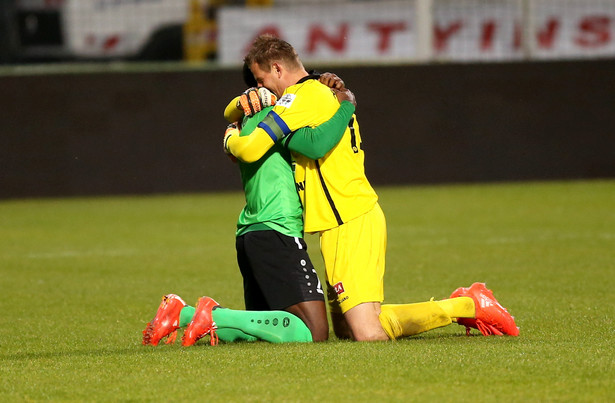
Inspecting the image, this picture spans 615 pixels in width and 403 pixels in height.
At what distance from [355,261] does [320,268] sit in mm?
3828

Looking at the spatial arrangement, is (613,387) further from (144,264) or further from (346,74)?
(346,74)

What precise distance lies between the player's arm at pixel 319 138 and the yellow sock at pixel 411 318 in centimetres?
90

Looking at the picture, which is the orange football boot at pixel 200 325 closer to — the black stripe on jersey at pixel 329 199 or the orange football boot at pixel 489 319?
the black stripe on jersey at pixel 329 199

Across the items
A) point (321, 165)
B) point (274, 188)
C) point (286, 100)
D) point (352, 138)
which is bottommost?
point (274, 188)

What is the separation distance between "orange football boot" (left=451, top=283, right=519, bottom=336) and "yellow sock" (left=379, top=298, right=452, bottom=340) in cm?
16

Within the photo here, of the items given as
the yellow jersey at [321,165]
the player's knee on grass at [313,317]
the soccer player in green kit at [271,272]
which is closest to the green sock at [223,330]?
the soccer player in green kit at [271,272]

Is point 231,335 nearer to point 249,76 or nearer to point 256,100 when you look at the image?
point 256,100

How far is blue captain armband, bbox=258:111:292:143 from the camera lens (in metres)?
5.75

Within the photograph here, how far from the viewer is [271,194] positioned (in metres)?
5.98

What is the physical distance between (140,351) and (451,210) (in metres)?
8.74

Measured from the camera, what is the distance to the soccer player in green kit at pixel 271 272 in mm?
5734

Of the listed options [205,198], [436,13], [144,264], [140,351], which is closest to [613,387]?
[140,351]

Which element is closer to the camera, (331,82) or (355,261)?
(355,261)

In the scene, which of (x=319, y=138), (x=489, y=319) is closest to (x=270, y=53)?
(x=319, y=138)
